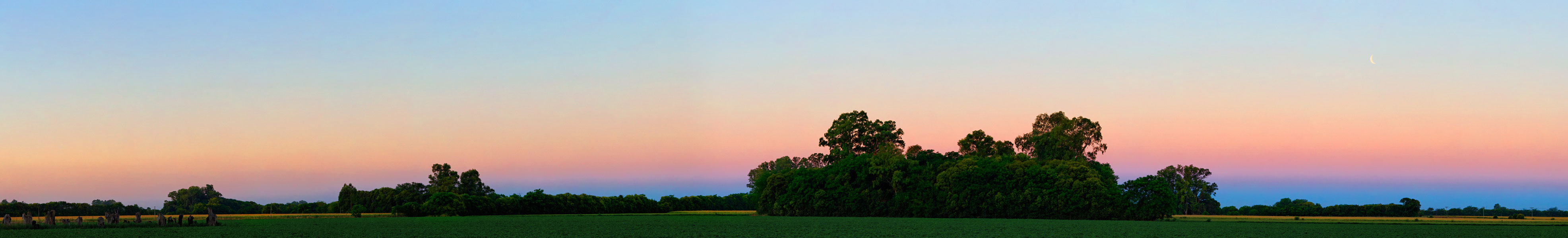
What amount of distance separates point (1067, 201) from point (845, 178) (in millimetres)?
21048

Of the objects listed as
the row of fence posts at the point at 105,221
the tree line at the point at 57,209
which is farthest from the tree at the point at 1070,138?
the tree line at the point at 57,209

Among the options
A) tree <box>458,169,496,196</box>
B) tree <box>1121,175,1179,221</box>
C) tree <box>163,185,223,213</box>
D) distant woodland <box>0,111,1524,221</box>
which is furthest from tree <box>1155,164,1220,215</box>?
tree <box>163,185,223,213</box>

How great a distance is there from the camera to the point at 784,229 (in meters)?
50.7

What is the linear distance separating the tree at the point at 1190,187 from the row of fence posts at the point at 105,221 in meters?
92.9

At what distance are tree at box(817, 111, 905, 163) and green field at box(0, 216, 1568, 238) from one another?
21498mm

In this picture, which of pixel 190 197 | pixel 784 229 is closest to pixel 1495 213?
pixel 784 229

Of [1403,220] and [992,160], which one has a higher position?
[992,160]

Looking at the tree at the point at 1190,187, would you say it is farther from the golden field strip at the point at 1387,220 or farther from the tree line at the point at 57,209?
the tree line at the point at 57,209

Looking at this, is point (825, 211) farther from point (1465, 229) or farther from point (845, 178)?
point (1465, 229)

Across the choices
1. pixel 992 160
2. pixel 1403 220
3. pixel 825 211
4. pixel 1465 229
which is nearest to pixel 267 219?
pixel 825 211

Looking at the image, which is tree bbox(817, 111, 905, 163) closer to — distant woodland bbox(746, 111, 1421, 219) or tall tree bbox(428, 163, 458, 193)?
distant woodland bbox(746, 111, 1421, 219)

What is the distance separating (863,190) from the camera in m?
85.9

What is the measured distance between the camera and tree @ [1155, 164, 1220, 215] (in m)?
109

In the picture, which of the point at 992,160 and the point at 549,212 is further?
the point at 549,212
